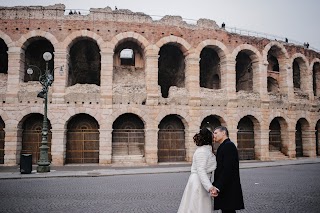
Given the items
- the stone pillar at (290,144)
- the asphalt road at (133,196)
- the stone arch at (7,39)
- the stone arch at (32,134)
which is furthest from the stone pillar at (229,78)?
the stone arch at (7,39)

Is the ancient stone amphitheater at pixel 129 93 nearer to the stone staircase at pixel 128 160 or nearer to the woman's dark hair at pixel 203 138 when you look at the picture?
the stone staircase at pixel 128 160

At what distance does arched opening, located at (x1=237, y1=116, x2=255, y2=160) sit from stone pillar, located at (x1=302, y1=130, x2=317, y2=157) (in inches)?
230

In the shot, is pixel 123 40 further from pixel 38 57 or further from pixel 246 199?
pixel 246 199

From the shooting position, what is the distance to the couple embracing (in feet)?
14.2

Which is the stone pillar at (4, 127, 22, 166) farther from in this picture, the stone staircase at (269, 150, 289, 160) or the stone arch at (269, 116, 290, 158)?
the stone arch at (269, 116, 290, 158)

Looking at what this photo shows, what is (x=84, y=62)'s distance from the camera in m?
23.0

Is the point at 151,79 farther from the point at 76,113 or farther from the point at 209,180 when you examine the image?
the point at 209,180

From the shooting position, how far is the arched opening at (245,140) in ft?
75.3

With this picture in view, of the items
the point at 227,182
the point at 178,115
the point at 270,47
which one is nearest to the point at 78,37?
the point at 178,115

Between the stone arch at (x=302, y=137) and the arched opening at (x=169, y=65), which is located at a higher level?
the arched opening at (x=169, y=65)

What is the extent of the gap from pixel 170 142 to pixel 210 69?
795cm

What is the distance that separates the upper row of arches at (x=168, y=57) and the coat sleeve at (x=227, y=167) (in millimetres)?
16853

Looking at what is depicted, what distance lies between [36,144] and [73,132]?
2.56 meters

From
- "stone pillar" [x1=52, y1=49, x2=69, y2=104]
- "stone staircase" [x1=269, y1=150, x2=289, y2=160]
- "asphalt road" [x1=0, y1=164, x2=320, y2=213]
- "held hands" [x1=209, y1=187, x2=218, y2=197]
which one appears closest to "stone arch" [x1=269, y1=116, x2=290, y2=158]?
"stone staircase" [x1=269, y1=150, x2=289, y2=160]
